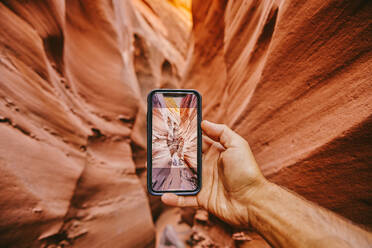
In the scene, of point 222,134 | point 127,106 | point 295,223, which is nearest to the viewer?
point 295,223

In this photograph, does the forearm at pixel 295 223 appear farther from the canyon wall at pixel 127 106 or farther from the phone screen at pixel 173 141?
the phone screen at pixel 173 141

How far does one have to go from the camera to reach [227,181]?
73 centimetres

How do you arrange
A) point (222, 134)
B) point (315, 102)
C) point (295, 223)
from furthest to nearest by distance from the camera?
point (222, 134)
point (315, 102)
point (295, 223)

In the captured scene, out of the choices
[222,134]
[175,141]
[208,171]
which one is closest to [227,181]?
[208,171]

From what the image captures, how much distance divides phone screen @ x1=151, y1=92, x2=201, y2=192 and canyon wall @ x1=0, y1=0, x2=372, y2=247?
1.54ft

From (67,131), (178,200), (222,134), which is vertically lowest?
(178,200)

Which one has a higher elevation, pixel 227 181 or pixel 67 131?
pixel 67 131

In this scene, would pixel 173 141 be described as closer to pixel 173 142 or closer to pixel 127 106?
pixel 173 142

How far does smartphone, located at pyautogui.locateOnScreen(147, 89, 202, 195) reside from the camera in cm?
79

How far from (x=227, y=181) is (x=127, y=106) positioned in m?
1.66

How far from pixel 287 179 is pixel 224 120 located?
71cm

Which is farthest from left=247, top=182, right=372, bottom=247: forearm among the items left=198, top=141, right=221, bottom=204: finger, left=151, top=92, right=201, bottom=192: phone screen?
left=151, top=92, right=201, bottom=192: phone screen

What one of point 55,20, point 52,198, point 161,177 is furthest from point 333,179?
point 55,20

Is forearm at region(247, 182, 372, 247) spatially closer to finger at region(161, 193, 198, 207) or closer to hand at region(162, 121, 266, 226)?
hand at region(162, 121, 266, 226)
